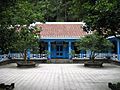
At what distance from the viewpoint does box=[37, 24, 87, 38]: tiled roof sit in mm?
36750

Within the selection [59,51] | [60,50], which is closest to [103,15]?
[59,51]

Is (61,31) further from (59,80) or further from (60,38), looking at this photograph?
(59,80)

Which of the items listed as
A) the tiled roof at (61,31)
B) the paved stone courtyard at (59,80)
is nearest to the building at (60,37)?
the tiled roof at (61,31)

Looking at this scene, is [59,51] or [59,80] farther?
[59,51]

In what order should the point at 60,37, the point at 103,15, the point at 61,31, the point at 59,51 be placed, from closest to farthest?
the point at 103,15 < the point at 60,37 < the point at 61,31 < the point at 59,51

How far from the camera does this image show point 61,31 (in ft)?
125

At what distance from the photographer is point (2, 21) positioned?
12539 mm

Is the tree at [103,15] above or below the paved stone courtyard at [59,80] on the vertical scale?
above

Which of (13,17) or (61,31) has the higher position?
(61,31)

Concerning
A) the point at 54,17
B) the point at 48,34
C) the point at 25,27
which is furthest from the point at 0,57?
the point at 54,17

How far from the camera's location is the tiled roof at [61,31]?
1447 inches

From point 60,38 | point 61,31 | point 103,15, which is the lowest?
point 103,15

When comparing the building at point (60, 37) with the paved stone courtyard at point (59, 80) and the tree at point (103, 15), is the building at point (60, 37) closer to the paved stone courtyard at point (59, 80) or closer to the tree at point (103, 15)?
the paved stone courtyard at point (59, 80)

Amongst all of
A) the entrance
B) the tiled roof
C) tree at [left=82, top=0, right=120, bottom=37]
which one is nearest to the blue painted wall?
the entrance
